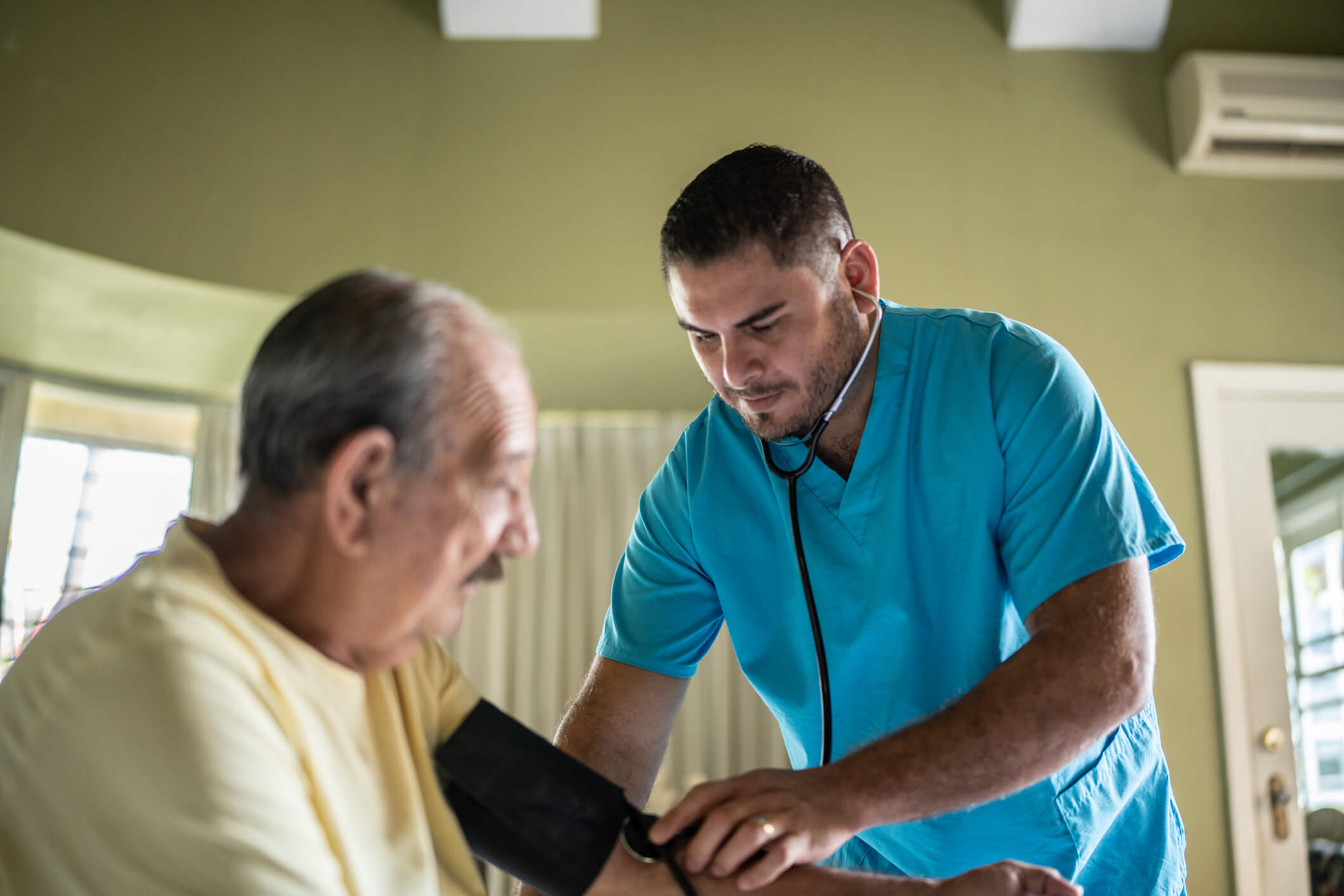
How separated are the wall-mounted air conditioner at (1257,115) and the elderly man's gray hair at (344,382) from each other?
310 cm

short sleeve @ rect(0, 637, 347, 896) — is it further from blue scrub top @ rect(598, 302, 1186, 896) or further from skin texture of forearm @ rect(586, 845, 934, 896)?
blue scrub top @ rect(598, 302, 1186, 896)

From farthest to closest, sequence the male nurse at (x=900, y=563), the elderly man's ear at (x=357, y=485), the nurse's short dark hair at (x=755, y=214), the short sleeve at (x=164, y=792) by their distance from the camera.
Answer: the nurse's short dark hair at (x=755, y=214) → the male nurse at (x=900, y=563) → the elderly man's ear at (x=357, y=485) → the short sleeve at (x=164, y=792)

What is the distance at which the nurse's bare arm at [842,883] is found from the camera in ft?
3.34

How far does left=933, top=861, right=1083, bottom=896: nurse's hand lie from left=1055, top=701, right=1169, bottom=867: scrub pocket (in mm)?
238

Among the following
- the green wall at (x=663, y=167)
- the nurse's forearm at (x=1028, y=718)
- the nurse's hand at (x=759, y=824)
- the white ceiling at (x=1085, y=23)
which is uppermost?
the white ceiling at (x=1085, y=23)

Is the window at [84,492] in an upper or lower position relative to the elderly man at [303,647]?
upper

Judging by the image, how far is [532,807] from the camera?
1.00m

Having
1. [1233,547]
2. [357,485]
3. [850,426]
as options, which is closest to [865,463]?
[850,426]

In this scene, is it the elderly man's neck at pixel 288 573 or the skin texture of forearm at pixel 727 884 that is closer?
the elderly man's neck at pixel 288 573

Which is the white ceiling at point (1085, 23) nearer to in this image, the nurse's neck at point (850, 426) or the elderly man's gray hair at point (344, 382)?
the nurse's neck at point (850, 426)

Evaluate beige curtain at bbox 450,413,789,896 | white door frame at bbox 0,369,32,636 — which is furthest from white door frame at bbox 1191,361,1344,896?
white door frame at bbox 0,369,32,636

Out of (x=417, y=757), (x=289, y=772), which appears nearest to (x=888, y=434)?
(x=417, y=757)

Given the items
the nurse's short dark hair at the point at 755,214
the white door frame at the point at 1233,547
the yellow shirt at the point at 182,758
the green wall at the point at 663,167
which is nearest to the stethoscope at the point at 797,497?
the nurse's short dark hair at the point at 755,214

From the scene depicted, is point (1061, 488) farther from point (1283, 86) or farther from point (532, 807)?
point (1283, 86)
